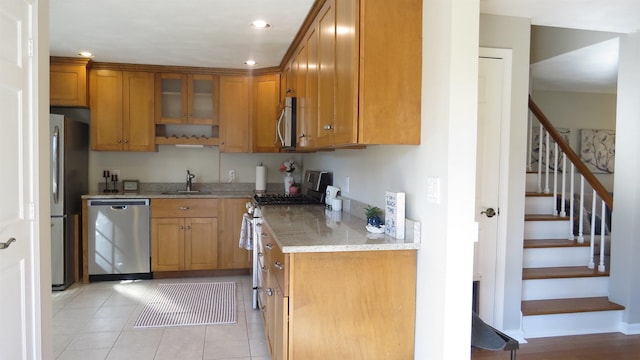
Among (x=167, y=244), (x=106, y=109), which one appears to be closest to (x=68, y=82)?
(x=106, y=109)

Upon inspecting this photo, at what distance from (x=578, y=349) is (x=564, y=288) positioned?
572 millimetres

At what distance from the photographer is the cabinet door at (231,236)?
471 centimetres

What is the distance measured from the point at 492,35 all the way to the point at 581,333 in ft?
7.64

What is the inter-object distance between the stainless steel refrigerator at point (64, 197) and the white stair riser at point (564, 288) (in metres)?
4.21

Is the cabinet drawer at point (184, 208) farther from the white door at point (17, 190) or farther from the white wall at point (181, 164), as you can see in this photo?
the white door at point (17, 190)

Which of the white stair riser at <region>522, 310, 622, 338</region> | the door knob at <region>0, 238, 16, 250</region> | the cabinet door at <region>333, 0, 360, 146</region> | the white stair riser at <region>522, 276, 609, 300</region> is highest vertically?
the cabinet door at <region>333, 0, 360, 146</region>

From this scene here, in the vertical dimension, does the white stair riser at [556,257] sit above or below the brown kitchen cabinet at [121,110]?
below

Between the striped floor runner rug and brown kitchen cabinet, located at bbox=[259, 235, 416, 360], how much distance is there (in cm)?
154

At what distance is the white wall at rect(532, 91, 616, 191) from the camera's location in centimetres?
621

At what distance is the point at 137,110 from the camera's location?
4.68 metres

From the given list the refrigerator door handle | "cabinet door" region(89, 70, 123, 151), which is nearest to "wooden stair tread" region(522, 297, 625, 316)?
the refrigerator door handle

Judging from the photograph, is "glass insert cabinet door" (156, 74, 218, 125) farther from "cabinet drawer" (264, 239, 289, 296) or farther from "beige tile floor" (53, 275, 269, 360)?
"cabinet drawer" (264, 239, 289, 296)

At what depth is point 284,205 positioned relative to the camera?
3666mm

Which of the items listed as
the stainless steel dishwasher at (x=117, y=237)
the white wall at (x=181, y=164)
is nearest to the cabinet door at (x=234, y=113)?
the white wall at (x=181, y=164)
